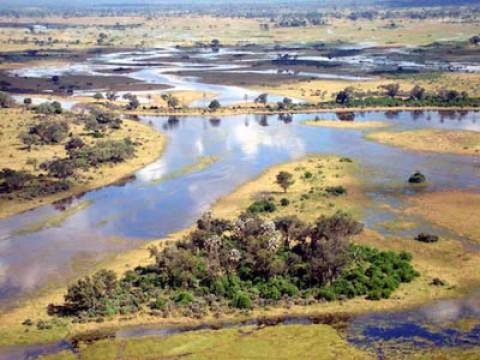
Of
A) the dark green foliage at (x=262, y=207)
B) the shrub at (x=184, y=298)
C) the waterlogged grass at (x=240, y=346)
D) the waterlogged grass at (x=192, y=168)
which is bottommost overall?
the waterlogged grass at (x=240, y=346)

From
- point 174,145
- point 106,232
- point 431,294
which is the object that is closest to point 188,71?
point 174,145

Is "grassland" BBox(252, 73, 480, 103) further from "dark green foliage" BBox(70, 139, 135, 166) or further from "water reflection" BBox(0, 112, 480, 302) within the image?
"dark green foliage" BBox(70, 139, 135, 166)

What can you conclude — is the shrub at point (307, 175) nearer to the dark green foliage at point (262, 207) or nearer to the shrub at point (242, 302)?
the dark green foliage at point (262, 207)

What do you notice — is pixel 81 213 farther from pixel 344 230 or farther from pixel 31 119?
pixel 31 119

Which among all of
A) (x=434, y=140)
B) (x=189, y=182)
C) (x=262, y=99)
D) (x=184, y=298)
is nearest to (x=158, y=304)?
(x=184, y=298)

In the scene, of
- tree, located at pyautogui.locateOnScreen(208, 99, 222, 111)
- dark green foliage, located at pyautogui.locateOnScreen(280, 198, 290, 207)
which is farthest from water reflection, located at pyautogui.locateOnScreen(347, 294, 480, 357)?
tree, located at pyautogui.locateOnScreen(208, 99, 222, 111)

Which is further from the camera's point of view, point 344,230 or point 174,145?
point 174,145

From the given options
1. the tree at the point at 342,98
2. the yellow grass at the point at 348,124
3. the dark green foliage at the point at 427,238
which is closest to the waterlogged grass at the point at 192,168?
the yellow grass at the point at 348,124
